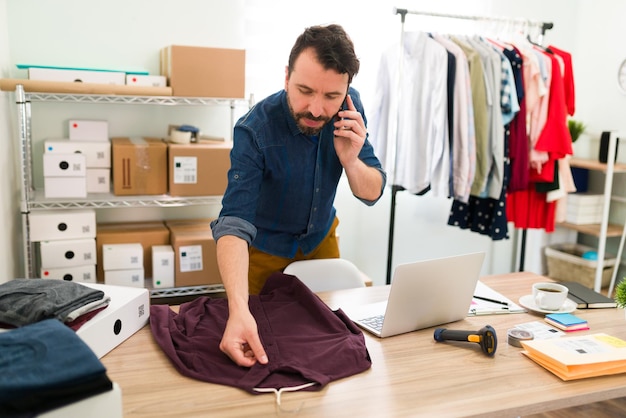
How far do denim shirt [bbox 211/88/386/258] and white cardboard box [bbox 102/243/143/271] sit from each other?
1097 millimetres

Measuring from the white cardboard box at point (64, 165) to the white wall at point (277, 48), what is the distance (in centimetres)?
30

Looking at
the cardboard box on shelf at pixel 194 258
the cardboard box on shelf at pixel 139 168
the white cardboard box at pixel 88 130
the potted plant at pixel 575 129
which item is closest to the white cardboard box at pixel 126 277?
the cardboard box on shelf at pixel 194 258

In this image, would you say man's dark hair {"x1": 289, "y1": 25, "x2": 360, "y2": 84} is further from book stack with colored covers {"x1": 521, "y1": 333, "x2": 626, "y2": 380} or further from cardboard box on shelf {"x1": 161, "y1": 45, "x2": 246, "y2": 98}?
cardboard box on shelf {"x1": 161, "y1": 45, "x2": 246, "y2": 98}

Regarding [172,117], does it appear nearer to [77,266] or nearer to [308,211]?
[77,266]

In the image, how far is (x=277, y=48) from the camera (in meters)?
3.40

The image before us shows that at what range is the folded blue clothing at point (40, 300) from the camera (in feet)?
4.11

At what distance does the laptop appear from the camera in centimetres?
145

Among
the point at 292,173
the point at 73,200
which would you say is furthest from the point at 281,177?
the point at 73,200

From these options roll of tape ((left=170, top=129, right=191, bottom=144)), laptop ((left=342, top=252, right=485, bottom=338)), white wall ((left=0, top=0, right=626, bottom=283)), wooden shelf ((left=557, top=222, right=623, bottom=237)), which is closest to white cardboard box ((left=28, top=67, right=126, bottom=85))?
white wall ((left=0, top=0, right=626, bottom=283))

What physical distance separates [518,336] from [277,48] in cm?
237

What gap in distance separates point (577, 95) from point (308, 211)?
9.88ft

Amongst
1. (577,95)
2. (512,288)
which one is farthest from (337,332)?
(577,95)

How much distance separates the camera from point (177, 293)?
2988mm

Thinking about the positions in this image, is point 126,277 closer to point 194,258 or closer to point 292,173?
point 194,258
